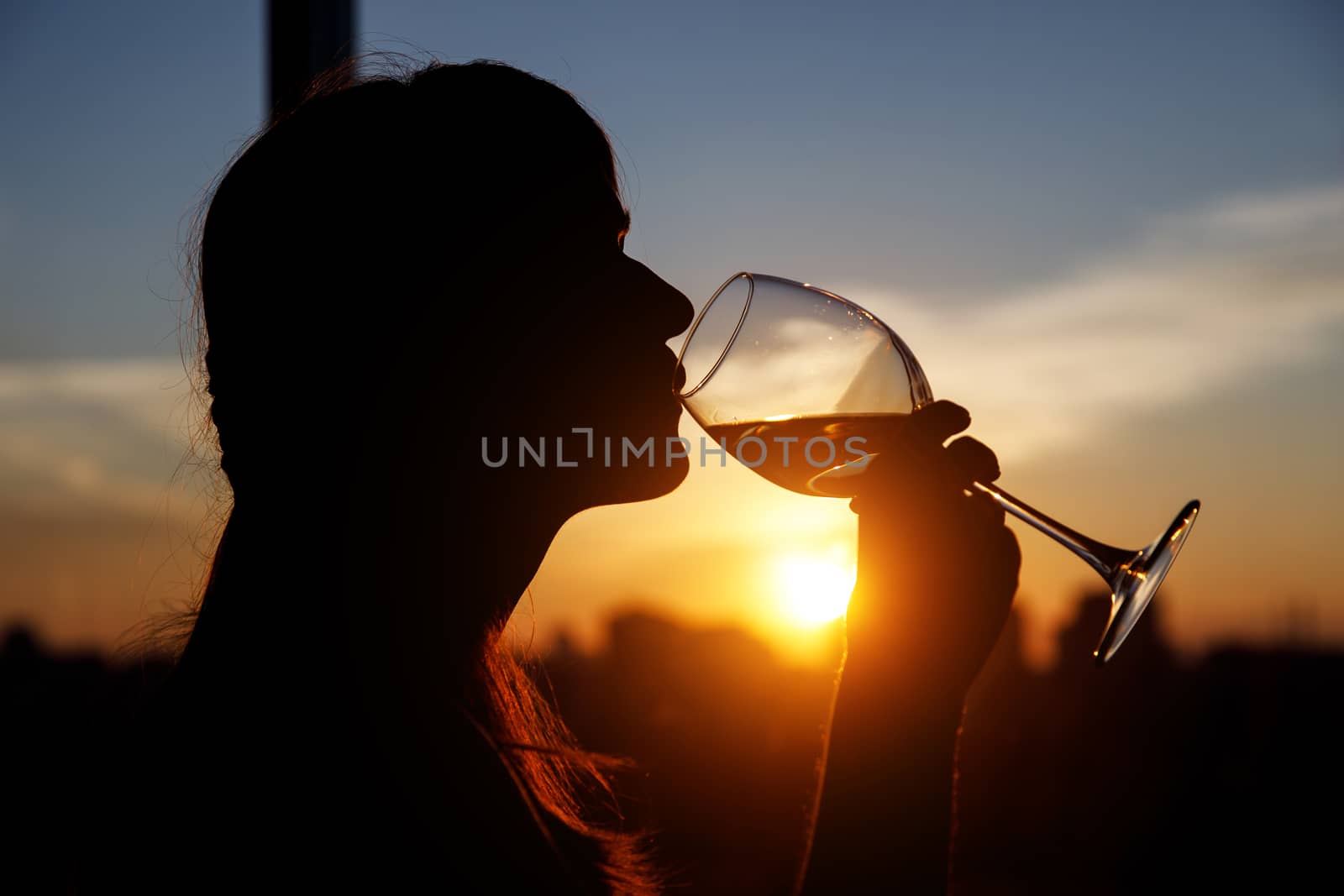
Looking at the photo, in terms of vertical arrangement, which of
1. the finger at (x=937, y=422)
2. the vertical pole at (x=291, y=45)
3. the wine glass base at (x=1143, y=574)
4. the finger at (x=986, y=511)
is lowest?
the wine glass base at (x=1143, y=574)

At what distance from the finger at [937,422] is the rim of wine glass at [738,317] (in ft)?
0.78

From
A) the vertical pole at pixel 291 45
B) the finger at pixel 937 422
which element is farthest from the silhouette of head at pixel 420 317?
the vertical pole at pixel 291 45

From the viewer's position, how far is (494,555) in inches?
47.6

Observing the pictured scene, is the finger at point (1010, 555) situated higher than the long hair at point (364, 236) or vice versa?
the long hair at point (364, 236)

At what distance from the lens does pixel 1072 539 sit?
141cm

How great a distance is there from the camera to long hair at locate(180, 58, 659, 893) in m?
Answer: 1.12

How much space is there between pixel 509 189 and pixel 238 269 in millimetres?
335

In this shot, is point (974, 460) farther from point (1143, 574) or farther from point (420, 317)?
point (420, 317)

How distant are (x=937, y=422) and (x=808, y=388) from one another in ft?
0.73

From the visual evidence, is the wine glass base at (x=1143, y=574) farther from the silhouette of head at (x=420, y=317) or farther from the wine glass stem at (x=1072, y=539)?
the silhouette of head at (x=420, y=317)

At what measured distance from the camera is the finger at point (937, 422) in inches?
42.1

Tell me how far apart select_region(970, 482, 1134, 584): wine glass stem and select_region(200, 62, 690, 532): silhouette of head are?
0.48 meters

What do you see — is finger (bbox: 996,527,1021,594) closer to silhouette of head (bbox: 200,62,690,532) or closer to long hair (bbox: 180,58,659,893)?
silhouette of head (bbox: 200,62,690,532)

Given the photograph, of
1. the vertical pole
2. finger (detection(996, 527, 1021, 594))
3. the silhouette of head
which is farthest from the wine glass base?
the vertical pole
